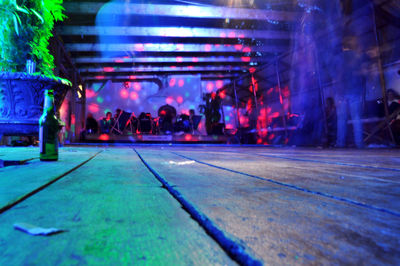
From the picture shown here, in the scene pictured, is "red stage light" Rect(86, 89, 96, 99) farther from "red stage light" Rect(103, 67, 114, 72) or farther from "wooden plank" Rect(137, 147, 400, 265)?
"wooden plank" Rect(137, 147, 400, 265)

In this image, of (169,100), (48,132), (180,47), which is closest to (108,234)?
(48,132)

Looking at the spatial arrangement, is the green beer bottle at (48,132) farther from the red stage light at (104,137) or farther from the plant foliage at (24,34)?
the red stage light at (104,137)

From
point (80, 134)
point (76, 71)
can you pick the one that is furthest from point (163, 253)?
point (80, 134)

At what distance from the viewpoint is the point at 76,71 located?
30.3 ft

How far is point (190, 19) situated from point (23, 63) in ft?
16.6

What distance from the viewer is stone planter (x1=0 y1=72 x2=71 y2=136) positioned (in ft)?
7.95

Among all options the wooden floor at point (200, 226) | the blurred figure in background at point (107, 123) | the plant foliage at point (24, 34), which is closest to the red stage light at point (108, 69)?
the blurred figure in background at point (107, 123)

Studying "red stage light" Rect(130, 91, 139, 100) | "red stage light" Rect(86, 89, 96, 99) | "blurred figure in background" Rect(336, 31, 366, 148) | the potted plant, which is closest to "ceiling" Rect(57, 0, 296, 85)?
"blurred figure in background" Rect(336, 31, 366, 148)

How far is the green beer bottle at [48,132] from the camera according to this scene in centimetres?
162

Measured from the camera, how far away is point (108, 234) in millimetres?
371

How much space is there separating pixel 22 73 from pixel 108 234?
2.63 metres

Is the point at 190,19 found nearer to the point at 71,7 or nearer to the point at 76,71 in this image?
the point at 71,7

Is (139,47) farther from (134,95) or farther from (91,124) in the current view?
(91,124)

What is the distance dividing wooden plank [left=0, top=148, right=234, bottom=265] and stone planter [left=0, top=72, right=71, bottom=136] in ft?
7.25
